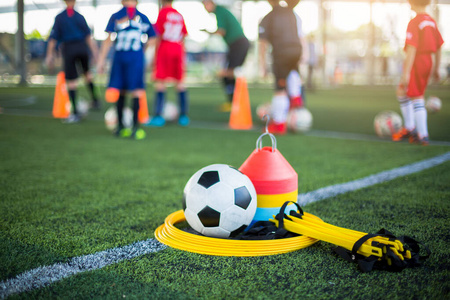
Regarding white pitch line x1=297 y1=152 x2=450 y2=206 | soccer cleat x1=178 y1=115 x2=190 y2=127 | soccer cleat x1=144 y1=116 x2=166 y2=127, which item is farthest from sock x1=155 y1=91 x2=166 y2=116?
white pitch line x1=297 y1=152 x2=450 y2=206

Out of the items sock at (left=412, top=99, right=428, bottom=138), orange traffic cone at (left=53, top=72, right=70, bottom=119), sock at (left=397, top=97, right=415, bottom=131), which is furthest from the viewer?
orange traffic cone at (left=53, top=72, right=70, bottom=119)

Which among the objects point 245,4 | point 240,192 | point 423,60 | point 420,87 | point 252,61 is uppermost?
point 245,4

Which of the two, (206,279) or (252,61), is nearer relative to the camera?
(206,279)

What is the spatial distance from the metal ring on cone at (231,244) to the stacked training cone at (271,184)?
266 mm

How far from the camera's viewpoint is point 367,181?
3.68 m

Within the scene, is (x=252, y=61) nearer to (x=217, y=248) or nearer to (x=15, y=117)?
(x=15, y=117)

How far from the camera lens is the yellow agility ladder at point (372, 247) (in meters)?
1.89

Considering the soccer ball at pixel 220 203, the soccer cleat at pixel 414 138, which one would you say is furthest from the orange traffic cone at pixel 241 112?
the soccer ball at pixel 220 203

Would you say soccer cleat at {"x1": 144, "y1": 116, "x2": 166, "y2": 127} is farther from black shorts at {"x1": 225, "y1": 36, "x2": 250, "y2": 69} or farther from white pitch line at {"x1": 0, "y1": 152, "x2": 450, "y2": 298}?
white pitch line at {"x1": 0, "y1": 152, "x2": 450, "y2": 298}

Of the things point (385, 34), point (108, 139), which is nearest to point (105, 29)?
point (108, 139)

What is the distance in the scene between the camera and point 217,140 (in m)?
6.14

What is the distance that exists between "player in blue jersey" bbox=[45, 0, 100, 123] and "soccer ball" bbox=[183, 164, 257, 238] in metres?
6.09

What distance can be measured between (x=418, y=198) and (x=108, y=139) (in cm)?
437

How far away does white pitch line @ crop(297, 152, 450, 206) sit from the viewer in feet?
10.6
